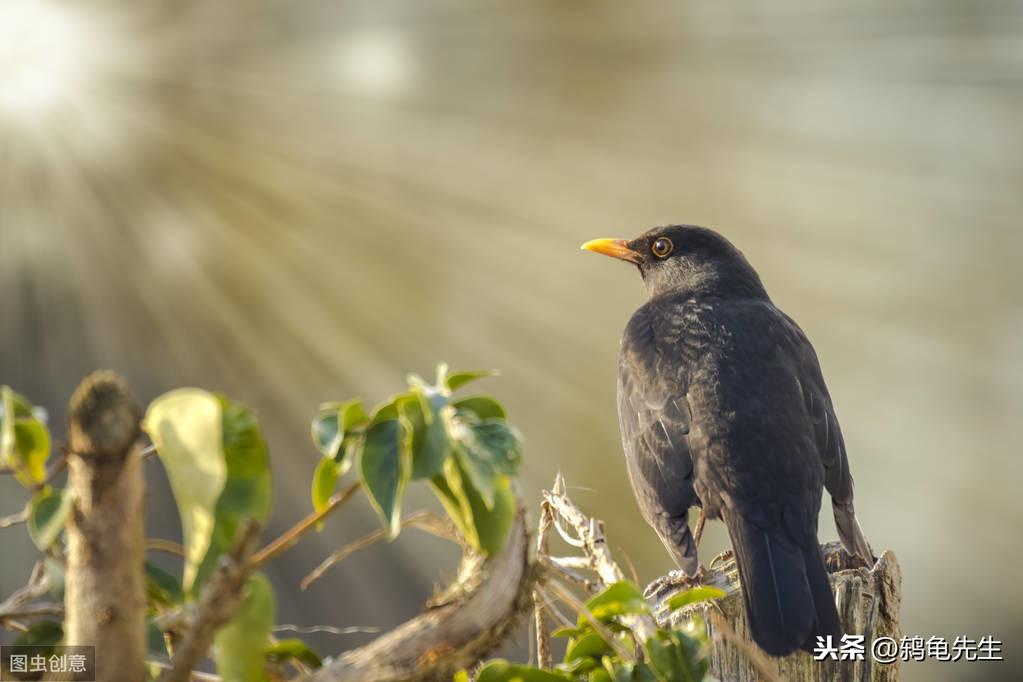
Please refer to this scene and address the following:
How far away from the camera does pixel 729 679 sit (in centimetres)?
231

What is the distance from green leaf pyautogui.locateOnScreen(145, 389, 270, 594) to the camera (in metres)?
0.94

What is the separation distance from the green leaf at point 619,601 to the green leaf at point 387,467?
0.40 metres

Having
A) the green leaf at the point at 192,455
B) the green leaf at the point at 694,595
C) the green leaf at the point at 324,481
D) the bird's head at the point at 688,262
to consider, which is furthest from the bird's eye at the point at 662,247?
the green leaf at the point at 192,455

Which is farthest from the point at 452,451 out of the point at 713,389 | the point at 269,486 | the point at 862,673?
the point at 713,389

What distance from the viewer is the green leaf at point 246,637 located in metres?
1.11

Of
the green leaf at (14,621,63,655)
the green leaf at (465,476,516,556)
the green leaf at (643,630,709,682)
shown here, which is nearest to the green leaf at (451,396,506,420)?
the green leaf at (465,476,516,556)

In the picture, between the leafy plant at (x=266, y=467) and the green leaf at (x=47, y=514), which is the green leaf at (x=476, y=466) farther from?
the green leaf at (x=47, y=514)

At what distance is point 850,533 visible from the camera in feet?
9.76

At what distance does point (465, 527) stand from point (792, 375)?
228cm

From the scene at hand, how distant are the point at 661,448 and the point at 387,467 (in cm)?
212

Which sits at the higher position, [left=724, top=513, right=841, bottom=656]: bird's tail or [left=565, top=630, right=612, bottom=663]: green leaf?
[left=724, top=513, right=841, bottom=656]: bird's tail

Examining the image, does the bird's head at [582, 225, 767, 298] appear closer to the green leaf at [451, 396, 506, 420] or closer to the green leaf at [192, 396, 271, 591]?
the green leaf at [451, 396, 506, 420]

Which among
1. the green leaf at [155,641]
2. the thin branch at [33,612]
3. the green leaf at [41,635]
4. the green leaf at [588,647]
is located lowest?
the green leaf at [588,647]

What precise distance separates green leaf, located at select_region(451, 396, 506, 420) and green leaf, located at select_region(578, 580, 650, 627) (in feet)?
1.03
